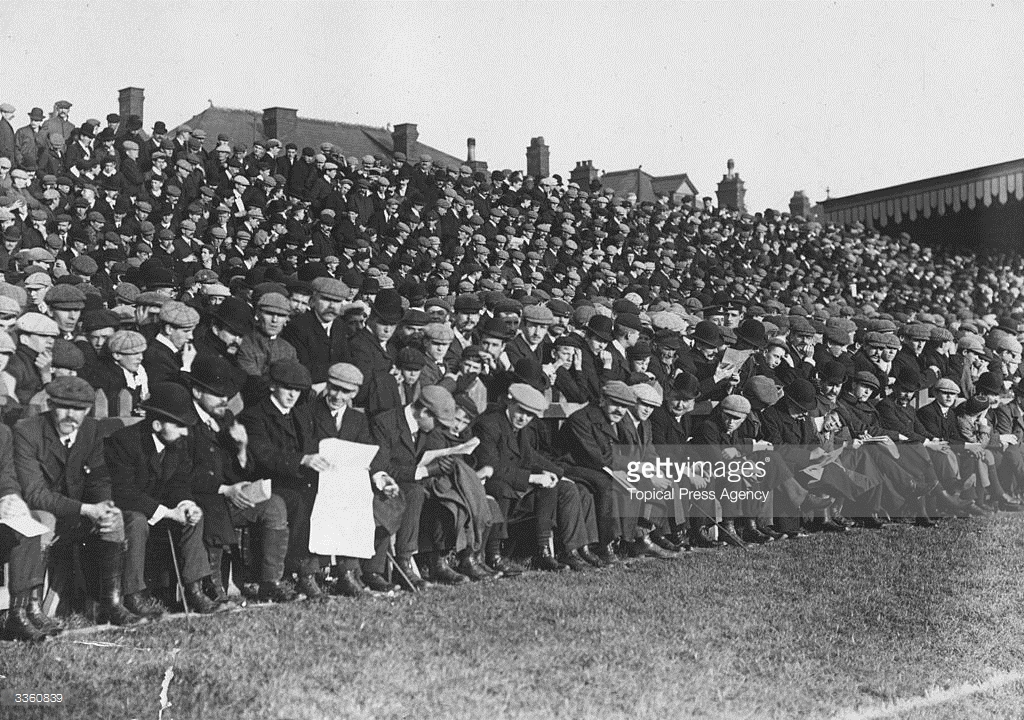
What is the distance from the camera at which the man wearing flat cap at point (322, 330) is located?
9375 millimetres

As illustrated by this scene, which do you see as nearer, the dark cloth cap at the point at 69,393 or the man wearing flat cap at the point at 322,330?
the dark cloth cap at the point at 69,393

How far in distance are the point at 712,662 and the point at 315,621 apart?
6.99ft

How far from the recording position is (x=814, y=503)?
1057 centimetres

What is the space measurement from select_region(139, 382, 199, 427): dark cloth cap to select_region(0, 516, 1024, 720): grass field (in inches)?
43.6

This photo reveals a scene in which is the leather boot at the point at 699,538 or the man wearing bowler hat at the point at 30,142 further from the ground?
the man wearing bowler hat at the point at 30,142

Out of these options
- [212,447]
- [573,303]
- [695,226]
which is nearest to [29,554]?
[212,447]

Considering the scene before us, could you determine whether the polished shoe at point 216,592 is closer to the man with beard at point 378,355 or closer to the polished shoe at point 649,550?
the man with beard at point 378,355

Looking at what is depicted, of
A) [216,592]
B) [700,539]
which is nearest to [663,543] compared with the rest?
[700,539]

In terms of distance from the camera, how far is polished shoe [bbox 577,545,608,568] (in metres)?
8.83

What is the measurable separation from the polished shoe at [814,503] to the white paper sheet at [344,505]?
4457mm

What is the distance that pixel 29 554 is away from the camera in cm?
625

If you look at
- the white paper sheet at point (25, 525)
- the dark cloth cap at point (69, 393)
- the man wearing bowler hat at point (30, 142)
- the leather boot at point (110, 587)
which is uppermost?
the man wearing bowler hat at point (30, 142)

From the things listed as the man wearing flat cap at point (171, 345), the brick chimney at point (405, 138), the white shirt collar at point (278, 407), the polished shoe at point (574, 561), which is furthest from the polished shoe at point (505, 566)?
the brick chimney at point (405, 138)

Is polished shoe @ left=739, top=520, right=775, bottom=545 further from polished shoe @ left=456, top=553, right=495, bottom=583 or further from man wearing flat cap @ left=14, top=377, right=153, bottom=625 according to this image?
man wearing flat cap @ left=14, top=377, right=153, bottom=625
